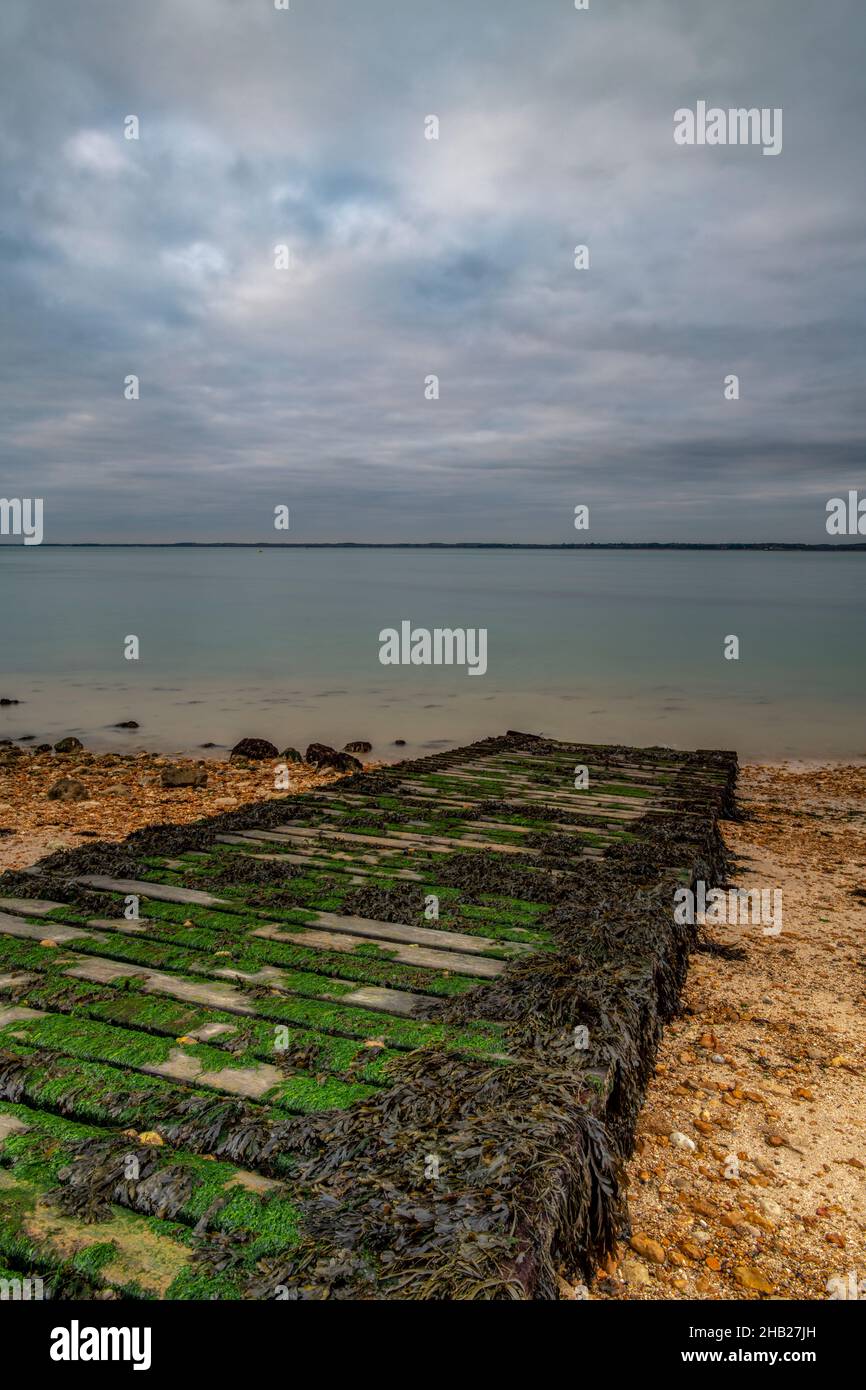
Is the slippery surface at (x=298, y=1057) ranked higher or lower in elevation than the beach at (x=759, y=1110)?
higher

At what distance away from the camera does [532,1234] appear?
9.41ft

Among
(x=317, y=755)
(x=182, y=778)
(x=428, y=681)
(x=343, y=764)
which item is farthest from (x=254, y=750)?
(x=428, y=681)

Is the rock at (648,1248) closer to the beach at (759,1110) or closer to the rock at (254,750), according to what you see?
the beach at (759,1110)

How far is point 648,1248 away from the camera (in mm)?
3822

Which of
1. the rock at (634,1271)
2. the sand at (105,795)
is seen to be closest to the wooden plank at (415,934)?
the rock at (634,1271)

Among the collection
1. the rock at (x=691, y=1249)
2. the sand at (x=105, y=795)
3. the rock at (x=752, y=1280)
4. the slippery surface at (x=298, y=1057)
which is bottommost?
the rock at (x=752, y=1280)

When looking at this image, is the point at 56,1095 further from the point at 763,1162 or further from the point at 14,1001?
the point at 763,1162

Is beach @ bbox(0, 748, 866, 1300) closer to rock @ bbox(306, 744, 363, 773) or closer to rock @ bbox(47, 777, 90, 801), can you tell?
rock @ bbox(47, 777, 90, 801)

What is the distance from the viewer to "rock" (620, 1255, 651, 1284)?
144 inches

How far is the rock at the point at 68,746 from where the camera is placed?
17.7 m

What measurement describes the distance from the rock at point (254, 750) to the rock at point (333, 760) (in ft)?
2.61

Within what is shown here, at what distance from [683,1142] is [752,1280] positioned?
95 cm

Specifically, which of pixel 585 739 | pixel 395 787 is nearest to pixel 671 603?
pixel 585 739

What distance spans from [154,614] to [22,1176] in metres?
51.6
